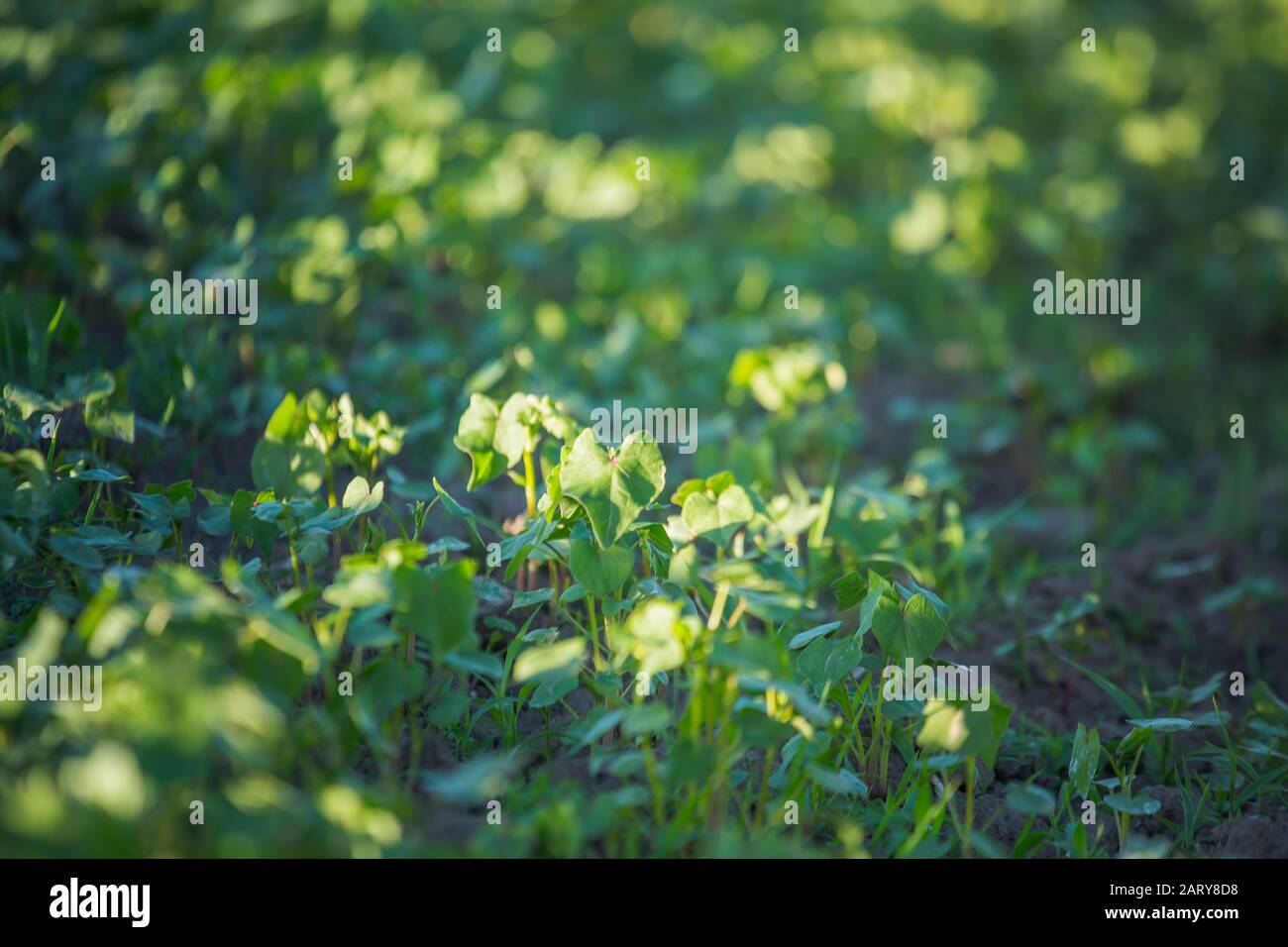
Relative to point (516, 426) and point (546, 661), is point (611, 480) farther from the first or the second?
point (546, 661)

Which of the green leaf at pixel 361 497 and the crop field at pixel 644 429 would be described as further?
the green leaf at pixel 361 497

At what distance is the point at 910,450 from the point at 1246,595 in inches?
40.5

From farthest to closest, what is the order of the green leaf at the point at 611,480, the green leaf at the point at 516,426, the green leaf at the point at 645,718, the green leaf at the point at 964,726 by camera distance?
the green leaf at the point at 516,426 < the green leaf at the point at 611,480 < the green leaf at the point at 964,726 < the green leaf at the point at 645,718

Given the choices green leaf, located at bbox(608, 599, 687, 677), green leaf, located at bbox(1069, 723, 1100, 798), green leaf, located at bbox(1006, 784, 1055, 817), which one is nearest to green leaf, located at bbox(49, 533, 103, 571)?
green leaf, located at bbox(608, 599, 687, 677)

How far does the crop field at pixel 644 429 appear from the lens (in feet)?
5.17

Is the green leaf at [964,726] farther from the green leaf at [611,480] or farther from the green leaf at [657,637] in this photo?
the green leaf at [611,480]

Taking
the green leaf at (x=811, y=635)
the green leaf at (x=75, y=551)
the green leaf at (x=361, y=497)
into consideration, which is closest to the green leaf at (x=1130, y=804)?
the green leaf at (x=811, y=635)

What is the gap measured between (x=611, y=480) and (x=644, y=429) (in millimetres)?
460

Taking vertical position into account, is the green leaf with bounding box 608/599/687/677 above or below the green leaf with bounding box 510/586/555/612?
below

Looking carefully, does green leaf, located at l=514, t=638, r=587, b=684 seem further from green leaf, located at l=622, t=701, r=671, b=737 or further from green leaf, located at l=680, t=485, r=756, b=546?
green leaf, located at l=680, t=485, r=756, b=546

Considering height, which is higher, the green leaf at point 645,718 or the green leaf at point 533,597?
the green leaf at point 533,597

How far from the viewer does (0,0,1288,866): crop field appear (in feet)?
5.17

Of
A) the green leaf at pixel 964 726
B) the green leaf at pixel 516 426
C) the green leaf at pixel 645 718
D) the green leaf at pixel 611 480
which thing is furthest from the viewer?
the green leaf at pixel 516 426

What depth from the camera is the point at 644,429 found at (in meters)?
2.29
